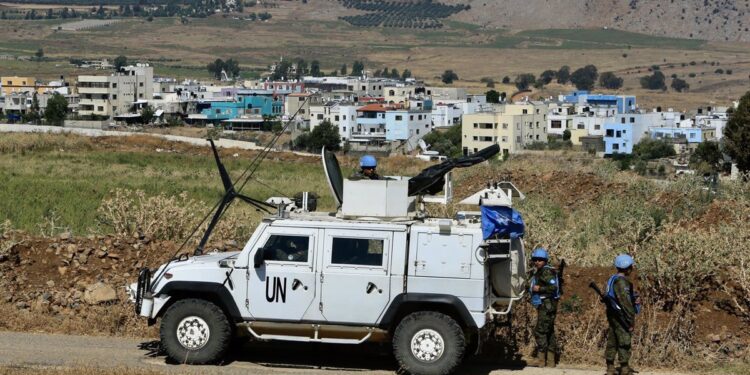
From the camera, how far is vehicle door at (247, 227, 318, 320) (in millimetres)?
12594

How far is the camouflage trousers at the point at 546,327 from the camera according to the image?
13070mm

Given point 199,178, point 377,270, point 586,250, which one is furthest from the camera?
point 199,178

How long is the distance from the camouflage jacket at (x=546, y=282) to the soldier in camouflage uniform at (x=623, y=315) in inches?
29.8

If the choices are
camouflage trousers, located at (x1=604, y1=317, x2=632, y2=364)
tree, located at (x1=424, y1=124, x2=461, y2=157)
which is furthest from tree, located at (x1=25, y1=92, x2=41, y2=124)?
camouflage trousers, located at (x1=604, y1=317, x2=632, y2=364)

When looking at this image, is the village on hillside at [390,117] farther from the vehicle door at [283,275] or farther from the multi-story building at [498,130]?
the vehicle door at [283,275]

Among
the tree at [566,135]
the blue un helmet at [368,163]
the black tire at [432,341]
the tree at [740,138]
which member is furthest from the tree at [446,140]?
the black tire at [432,341]

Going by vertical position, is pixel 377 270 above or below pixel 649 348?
above

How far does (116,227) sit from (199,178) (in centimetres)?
2665

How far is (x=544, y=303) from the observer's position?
42.8 feet

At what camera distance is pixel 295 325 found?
41.5ft

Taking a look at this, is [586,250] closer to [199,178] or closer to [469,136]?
[199,178]

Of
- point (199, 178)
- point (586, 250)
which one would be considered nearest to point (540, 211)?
point (586, 250)

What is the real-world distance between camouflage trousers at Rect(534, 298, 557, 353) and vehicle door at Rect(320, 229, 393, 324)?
1.73 metres

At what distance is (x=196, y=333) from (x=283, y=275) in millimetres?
1087
